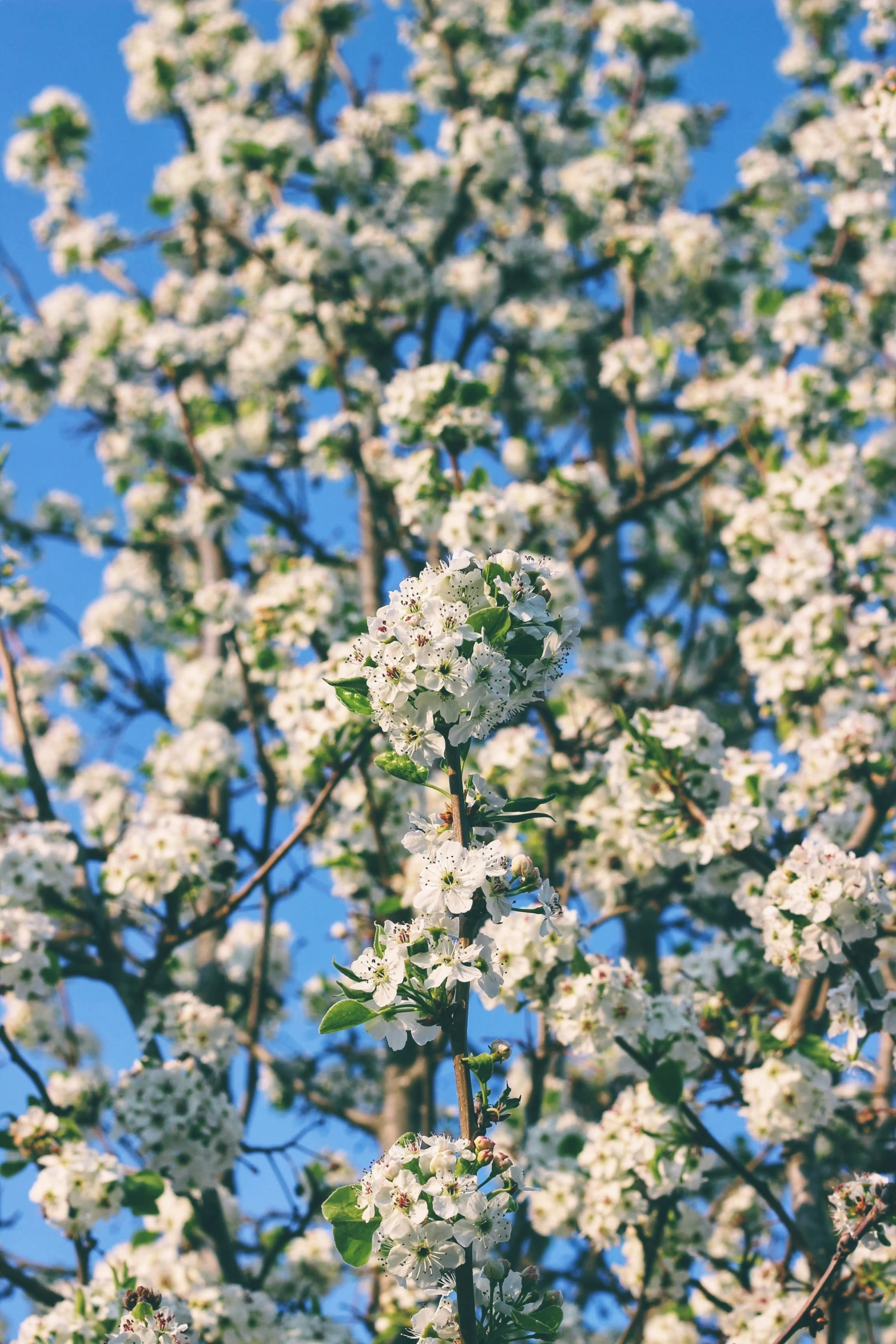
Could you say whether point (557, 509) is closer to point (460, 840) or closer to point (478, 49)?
point (460, 840)

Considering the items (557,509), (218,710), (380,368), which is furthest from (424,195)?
(218,710)

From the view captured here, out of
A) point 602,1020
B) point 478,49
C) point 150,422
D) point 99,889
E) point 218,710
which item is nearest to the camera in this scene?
point 602,1020

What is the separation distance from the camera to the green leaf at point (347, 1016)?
2.77m

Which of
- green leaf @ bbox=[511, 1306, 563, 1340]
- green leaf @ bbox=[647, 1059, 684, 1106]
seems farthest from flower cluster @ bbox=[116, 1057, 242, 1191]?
green leaf @ bbox=[511, 1306, 563, 1340]

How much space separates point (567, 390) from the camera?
10.5 metres

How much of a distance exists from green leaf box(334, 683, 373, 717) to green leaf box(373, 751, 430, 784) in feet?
0.44

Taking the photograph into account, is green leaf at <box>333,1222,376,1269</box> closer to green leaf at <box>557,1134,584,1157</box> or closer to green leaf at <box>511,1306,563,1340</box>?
green leaf at <box>511,1306,563,1340</box>

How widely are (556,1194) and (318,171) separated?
24.9 ft

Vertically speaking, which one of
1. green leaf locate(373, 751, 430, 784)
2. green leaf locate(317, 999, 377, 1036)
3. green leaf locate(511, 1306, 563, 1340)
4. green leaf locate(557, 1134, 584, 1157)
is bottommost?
green leaf locate(511, 1306, 563, 1340)

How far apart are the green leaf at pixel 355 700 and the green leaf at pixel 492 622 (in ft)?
1.15

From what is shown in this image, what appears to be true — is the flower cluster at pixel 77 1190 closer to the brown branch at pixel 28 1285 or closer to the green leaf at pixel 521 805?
the brown branch at pixel 28 1285

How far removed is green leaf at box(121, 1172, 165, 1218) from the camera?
4.50m

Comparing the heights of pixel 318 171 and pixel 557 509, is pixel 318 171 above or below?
above

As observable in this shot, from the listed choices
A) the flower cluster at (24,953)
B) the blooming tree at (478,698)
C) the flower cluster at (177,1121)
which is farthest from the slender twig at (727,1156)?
the flower cluster at (24,953)
